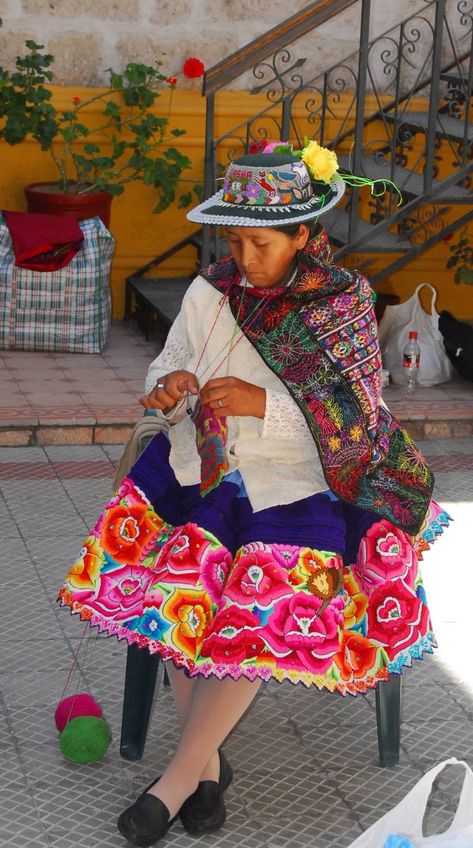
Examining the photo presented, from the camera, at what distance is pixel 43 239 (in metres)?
6.57

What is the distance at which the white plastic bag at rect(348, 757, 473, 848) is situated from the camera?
6.69 feet

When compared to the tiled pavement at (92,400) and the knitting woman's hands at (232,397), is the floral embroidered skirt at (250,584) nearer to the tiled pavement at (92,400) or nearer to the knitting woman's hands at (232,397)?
the knitting woman's hands at (232,397)

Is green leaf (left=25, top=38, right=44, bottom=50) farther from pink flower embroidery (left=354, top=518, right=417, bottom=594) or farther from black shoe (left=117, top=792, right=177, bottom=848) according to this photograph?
black shoe (left=117, top=792, right=177, bottom=848)

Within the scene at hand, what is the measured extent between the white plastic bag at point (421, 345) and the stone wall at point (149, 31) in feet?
6.15

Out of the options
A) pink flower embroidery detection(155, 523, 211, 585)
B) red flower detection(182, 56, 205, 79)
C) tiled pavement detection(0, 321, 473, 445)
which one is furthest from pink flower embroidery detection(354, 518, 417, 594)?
red flower detection(182, 56, 205, 79)

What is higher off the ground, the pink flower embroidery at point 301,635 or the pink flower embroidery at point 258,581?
the pink flower embroidery at point 258,581

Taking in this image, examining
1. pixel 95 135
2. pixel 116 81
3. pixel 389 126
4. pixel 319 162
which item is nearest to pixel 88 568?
pixel 319 162

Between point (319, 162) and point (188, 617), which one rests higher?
point (319, 162)

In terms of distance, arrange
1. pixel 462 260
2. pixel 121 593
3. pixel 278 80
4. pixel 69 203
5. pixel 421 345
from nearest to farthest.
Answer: pixel 121 593 → pixel 421 345 → pixel 69 203 → pixel 278 80 → pixel 462 260

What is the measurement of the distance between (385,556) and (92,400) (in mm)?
3172

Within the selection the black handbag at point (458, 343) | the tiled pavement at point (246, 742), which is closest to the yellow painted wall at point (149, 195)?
the black handbag at point (458, 343)

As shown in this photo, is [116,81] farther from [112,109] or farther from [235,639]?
[235,639]

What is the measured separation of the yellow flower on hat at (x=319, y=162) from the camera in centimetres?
298

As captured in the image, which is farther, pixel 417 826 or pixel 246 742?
pixel 246 742
